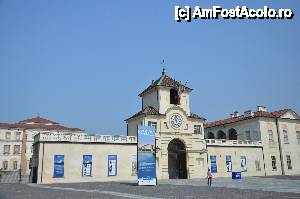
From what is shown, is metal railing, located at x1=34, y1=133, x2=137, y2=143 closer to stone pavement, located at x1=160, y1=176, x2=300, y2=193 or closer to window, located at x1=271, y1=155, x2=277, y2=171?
stone pavement, located at x1=160, y1=176, x2=300, y2=193

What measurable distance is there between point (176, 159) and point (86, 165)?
15092 millimetres

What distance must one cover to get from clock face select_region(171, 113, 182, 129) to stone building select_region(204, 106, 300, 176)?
23.0ft

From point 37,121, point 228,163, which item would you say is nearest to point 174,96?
point 228,163

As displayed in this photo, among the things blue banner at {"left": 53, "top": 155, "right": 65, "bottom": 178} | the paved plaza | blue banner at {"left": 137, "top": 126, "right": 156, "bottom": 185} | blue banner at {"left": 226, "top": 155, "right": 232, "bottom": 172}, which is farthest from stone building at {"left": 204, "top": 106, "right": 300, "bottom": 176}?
the paved plaza

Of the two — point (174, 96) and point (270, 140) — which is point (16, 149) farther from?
point (270, 140)

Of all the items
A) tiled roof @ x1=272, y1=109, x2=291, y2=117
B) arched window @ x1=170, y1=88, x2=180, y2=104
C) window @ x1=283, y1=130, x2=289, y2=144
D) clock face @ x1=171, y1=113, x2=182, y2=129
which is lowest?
window @ x1=283, y1=130, x2=289, y2=144

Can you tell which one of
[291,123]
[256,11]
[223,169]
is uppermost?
[256,11]

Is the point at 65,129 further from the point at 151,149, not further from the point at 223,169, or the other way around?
the point at 151,149

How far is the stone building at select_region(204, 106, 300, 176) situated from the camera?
50.0 meters

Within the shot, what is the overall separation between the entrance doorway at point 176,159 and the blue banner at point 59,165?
A: 1658 centimetres

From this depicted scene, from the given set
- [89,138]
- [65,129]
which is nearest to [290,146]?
[89,138]

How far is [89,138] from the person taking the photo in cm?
3931

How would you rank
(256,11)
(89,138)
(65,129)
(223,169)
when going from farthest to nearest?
(65,129)
(223,169)
(89,138)
(256,11)

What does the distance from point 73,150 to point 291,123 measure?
127ft
